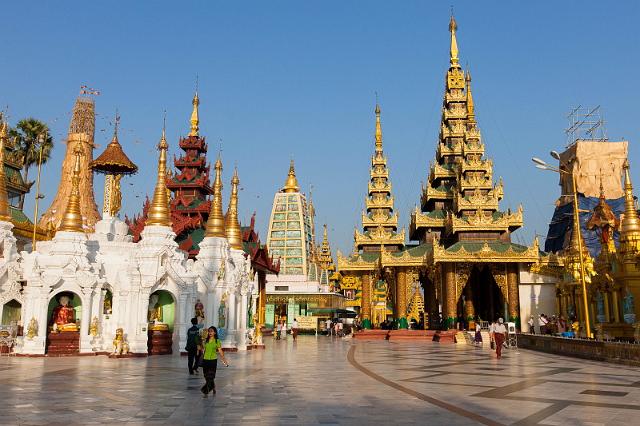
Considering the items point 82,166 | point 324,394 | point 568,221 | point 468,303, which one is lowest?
point 324,394

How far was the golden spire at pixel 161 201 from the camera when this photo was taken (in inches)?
923

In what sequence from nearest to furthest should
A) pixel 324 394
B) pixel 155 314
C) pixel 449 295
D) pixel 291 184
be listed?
pixel 324 394 → pixel 155 314 → pixel 449 295 → pixel 291 184

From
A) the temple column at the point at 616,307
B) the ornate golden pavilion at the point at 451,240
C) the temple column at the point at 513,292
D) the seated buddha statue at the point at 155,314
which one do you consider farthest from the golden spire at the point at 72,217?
the temple column at the point at 513,292

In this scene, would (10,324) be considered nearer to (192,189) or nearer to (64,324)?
(64,324)

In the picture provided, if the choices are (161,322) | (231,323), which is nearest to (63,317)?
(161,322)

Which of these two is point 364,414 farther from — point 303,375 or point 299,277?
point 299,277

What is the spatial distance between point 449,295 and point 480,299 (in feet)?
22.3

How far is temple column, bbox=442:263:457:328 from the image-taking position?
3556 cm

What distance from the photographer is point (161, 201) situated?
2408 cm

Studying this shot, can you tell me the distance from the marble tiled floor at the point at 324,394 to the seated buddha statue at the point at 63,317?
355 cm

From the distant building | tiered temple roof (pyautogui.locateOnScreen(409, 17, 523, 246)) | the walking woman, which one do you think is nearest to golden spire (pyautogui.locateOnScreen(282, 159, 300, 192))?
the distant building

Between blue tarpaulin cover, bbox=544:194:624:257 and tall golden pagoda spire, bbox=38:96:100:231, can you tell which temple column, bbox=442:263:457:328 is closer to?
blue tarpaulin cover, bbox=544:194:624:257

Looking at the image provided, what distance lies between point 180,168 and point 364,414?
127 ft

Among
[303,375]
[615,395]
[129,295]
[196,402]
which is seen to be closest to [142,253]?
[129,295]
